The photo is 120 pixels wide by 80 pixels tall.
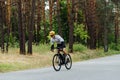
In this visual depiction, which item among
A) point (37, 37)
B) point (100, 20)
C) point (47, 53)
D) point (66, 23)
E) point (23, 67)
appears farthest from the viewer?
point (100, 20)

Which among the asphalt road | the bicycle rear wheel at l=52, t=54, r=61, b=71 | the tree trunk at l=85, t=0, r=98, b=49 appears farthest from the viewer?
the tree trunk at l=85, t=0, r=98, b=49

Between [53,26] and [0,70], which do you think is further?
[53,26]

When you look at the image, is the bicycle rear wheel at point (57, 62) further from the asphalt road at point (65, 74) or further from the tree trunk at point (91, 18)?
the tree trunk at point (91, 18)

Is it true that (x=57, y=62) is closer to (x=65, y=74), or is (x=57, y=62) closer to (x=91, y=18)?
(x=65, y=74)

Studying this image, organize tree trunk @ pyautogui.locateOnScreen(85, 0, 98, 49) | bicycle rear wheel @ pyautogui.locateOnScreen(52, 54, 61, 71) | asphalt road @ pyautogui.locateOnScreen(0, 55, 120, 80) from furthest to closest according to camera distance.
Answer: tree trunk @ pyautogui.locateOnScreen(85, 0, 98, 49) < bicycle rear wheel @ pyautogui.locateOnScreen(52, 54, 61, 71) < asphalt road @ pyautogui.locateOnScreen(0, 55, 120, 80)

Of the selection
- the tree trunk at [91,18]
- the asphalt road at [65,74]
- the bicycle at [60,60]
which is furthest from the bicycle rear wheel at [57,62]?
the tree trunk at [91,18]

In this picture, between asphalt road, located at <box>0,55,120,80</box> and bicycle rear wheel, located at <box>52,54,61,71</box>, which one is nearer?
asphalt road, located at <box>0,55,120,80</box>

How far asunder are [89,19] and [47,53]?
68.0ft

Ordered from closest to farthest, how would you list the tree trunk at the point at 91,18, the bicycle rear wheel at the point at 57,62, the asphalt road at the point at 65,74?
the asphalt road at the point at 65,74 < the bicycle rear wheel at the point at 57,62 < the tree trunk at the point at 91,18

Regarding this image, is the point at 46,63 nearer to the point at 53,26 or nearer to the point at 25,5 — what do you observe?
the point at 25,5

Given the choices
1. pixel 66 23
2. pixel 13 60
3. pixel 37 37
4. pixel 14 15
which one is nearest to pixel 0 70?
pixel 13 60

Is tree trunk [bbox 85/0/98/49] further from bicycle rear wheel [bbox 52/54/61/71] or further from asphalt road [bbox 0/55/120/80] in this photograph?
bicycle rear wheel [bbox 52/54/61/71]

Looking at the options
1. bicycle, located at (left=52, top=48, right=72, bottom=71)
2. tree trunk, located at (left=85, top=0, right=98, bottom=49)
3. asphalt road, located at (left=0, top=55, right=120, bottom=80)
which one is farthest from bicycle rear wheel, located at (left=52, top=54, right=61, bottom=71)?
tree trunk, located at (left=85, top=0, right=98, bottom=49)

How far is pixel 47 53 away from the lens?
34.3 metres
